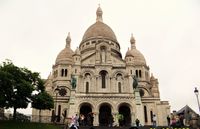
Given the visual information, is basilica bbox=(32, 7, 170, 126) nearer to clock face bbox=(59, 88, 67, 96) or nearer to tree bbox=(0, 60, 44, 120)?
clock face bbox=(59, 88, 67, 96)

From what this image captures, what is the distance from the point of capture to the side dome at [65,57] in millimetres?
54344

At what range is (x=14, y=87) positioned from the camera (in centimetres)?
3155

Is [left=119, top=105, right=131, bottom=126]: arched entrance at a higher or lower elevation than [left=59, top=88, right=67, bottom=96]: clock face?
lower

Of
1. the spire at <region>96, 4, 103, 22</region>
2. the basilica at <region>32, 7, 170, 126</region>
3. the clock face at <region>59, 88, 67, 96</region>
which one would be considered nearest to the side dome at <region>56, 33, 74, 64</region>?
the basilica at <region>32, 7, 170, 126</region>

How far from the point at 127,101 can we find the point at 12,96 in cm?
1845

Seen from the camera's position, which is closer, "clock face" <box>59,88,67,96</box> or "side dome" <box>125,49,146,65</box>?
"clock face" <box>59,88,67,96</box>

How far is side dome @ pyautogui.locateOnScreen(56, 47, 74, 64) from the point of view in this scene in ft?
178

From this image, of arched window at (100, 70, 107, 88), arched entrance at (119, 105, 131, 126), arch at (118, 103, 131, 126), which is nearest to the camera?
arch at (118, 103, 131, 126)

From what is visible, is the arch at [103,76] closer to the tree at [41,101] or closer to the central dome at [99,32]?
the tree at [41,101]

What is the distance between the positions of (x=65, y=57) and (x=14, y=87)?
24.1 metres

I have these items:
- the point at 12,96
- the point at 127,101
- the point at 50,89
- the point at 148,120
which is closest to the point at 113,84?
the point at 127,101

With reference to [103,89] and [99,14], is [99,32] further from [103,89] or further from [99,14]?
[103,89]

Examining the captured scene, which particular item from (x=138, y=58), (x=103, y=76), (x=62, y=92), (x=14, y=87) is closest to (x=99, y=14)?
(x=138, y=58)

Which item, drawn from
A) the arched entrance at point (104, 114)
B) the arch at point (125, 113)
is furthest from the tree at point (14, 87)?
the arch at point (125, 113)
